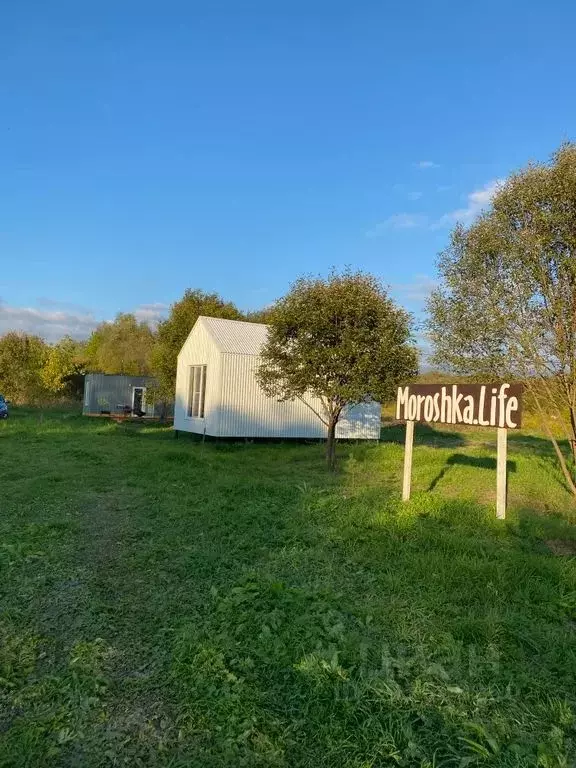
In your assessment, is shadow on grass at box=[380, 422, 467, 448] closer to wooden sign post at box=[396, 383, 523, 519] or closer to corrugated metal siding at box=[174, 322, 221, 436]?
corrugated metal siding at box=[174, 322, 221, 436]

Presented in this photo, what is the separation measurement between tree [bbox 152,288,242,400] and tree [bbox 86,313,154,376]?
61.6ft

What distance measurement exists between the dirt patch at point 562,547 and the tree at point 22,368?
25067 millimetres

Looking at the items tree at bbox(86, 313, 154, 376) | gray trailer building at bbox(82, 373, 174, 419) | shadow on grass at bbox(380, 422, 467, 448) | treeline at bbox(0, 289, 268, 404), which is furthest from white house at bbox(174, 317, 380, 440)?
tree at bbox(86, 313, 154, 376)

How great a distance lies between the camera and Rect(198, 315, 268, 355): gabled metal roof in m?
17.9

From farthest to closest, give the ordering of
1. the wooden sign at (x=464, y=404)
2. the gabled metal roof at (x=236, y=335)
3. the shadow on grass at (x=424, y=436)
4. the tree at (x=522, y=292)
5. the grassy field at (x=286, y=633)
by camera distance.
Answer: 1. the shadow on grass at (x=424, y=436)
2. the gabled metal roof at (x=236, y=335)
3. the tree at (x=522, y=292)
4. the wooden sign at (x=464, y=404)
5. the grassy field at (x=286, y=633)

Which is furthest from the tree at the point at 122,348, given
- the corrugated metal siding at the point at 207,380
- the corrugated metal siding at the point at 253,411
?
the corrugated metal siding at the point at 253,411

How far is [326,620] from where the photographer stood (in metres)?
3.87

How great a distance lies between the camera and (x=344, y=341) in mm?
11672

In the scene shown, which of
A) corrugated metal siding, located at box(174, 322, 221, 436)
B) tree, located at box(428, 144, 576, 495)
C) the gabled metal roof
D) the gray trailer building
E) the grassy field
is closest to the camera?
the grassy field

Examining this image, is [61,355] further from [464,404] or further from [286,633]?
[286,633]

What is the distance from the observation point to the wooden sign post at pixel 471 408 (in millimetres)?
6762

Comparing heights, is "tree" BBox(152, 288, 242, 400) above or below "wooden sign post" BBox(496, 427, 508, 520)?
above

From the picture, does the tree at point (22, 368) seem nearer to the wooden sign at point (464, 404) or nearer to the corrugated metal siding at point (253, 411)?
the corrugated metal siding at point (253, 411)

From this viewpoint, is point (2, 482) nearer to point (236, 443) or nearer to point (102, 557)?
point (102, 557)
